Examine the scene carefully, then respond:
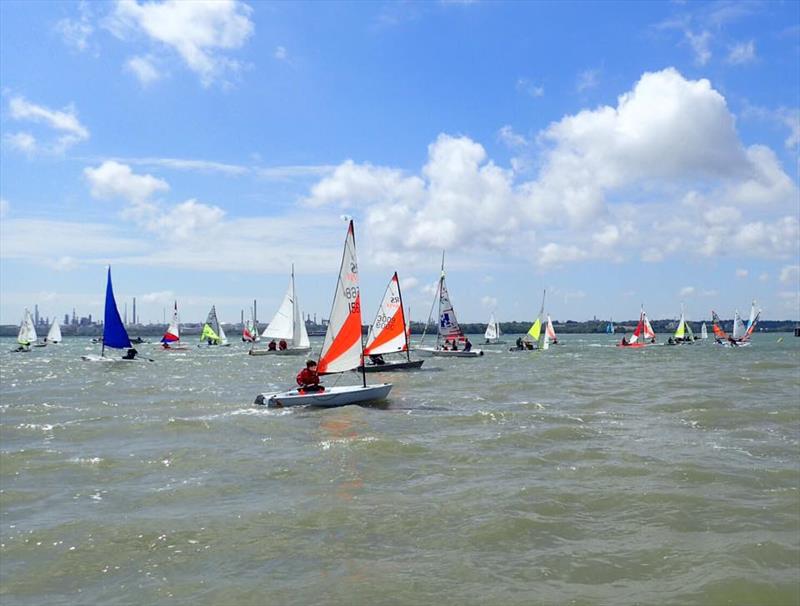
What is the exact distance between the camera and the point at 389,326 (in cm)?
3847

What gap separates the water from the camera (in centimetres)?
736

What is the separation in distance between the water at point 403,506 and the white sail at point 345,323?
235 centimetres

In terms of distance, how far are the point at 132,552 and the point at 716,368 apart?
132 ft

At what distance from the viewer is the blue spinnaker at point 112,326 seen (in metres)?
47.2

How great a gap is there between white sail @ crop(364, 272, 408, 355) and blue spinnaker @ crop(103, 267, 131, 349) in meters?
20.3

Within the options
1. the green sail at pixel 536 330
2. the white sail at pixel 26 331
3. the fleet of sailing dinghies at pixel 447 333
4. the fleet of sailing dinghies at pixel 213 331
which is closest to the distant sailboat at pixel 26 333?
the white sail at pixel 26 331

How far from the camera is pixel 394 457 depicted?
1418 cm

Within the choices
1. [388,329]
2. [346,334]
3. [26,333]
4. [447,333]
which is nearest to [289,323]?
[447,333]

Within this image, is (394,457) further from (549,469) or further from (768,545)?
(768,545)

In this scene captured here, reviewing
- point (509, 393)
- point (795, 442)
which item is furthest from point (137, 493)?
point (509, 393)

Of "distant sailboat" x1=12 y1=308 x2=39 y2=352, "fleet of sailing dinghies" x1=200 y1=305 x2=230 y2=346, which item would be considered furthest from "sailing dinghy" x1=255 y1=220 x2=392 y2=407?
"fleet of sailing dinghies" x1=200 y1=305 x2=230 y2=346

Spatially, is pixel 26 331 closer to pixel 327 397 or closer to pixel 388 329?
pixel 388 329

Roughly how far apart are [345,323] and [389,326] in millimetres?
15474

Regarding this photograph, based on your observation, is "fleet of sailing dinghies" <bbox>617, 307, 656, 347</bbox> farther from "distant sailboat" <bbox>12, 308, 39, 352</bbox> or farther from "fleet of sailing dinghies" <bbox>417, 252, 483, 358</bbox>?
"distant sailboat" <bbox>12, 308, 39, 352</bbox>
